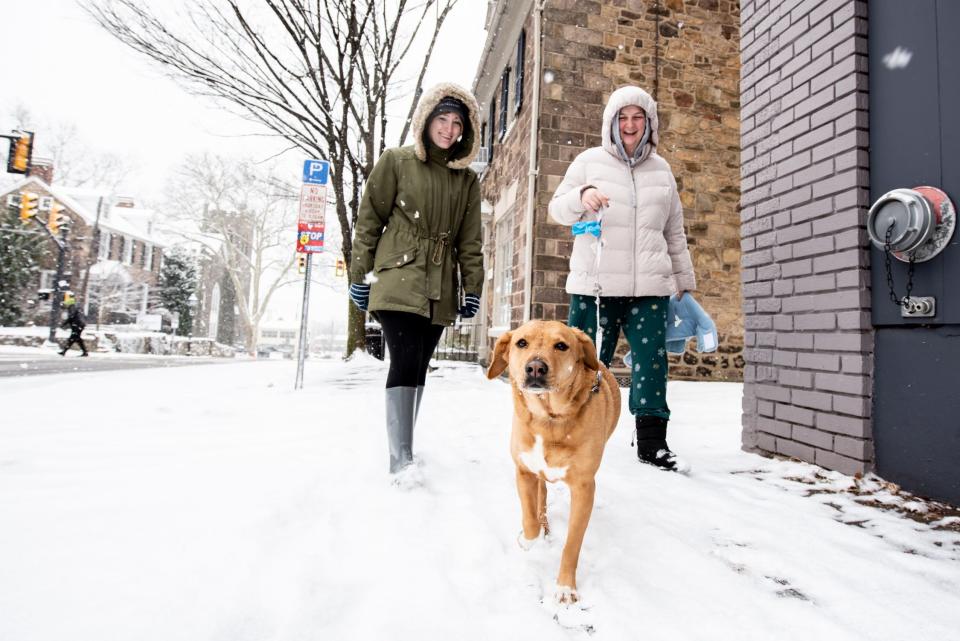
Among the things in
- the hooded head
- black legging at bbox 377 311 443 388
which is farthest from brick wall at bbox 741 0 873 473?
black legging at bbox 377 311 443 388

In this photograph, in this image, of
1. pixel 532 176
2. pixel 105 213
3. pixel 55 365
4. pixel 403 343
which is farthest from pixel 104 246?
pixel 403 343

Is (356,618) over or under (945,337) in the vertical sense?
under

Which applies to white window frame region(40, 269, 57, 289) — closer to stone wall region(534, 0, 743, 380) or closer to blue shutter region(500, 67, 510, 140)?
blue shutter region(500, 67, 510, 140)

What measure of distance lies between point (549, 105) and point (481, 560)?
6443 mm

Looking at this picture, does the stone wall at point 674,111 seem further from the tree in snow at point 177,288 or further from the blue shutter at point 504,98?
the tree in snow at point 177,288

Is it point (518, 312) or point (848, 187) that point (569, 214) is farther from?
point (518, 312)

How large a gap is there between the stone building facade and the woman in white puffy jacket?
3562 millimetres

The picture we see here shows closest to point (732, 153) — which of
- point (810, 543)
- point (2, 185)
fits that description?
point (810, 543)

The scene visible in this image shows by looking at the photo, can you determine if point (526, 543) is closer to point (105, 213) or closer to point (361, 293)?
point (361, 293)

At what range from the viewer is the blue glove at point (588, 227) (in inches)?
110

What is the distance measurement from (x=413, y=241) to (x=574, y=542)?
169 cm

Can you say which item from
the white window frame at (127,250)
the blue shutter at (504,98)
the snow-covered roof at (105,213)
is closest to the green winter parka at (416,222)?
the blue shutter at (504,98)

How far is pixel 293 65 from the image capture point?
880 cm

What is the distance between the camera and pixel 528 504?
1.82 metres
